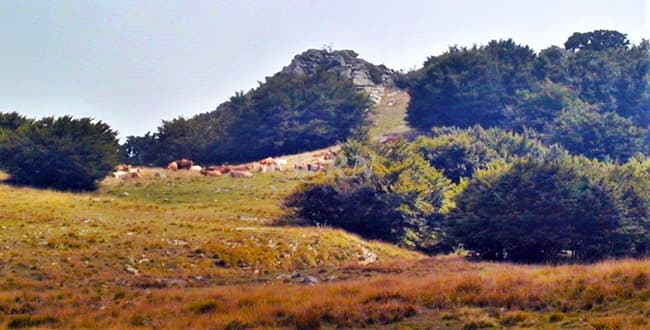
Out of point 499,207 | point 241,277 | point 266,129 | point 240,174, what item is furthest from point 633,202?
point 266,129

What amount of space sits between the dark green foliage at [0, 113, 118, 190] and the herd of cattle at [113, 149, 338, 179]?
367 centimetres

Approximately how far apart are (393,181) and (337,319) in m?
29.2

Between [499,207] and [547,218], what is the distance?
8.71 ft

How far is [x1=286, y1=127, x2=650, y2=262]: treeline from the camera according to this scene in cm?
3900

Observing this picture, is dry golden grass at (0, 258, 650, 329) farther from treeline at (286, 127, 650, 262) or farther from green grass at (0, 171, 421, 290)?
treeline at (286, 127, 650, 262)

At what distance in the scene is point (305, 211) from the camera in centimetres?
4662

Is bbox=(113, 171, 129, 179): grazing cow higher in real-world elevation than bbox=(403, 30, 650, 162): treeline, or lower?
lower

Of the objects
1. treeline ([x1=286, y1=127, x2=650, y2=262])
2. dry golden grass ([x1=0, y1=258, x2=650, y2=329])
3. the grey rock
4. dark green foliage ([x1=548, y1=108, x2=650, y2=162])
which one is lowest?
the grey rock

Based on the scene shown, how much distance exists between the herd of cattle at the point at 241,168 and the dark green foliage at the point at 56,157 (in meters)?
3.67

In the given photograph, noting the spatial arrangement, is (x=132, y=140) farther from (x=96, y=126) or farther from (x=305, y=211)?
(x=305, y=211)

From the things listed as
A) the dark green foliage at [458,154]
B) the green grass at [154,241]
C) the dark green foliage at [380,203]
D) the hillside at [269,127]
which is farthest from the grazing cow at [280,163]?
the dark green foliage at [380,203]

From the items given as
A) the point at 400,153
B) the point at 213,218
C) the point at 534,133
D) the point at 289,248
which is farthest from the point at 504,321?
the point at 534,133

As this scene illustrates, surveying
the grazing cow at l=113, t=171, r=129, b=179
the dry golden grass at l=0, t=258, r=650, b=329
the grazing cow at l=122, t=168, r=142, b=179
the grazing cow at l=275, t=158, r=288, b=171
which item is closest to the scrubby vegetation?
the dry golden grass at l=0, t=258, r=650, b=329

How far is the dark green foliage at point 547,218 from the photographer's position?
3872 cm
